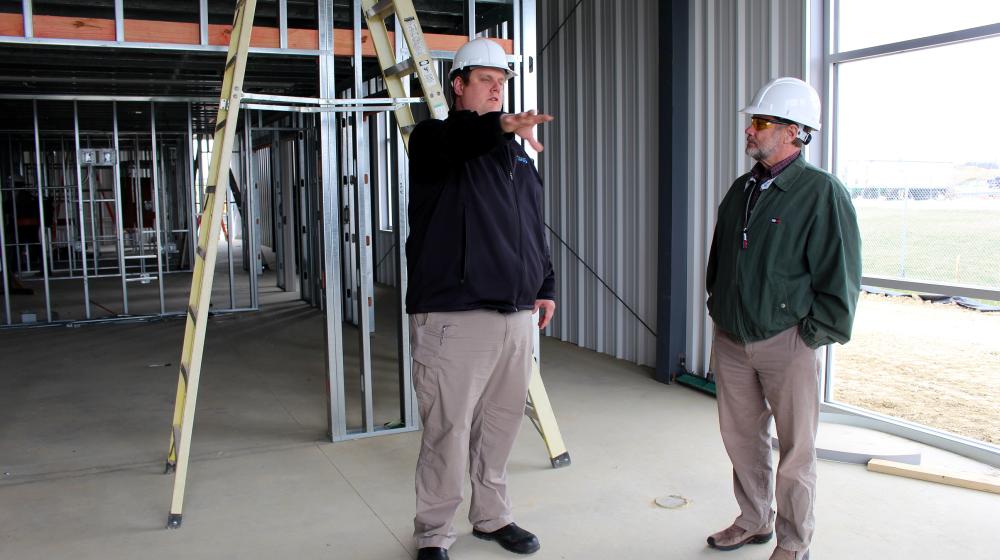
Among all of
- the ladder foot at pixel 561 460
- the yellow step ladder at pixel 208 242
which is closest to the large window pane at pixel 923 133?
the ladder foot at pixel 561 460

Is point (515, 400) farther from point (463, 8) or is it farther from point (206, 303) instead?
point (463, 8)

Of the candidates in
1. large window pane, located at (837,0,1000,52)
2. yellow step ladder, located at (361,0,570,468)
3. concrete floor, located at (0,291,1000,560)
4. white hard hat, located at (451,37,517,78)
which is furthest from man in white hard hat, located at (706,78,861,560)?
large window pane, located at (837,0,1000,52)

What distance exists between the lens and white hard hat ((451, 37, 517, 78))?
2955 millimetres

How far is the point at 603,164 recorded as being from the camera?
7008 mm

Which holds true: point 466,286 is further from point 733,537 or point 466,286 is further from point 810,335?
point 733,537

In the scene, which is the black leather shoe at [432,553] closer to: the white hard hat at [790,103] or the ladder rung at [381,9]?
the white hard hat at [790,103]

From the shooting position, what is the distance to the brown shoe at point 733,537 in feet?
10.5

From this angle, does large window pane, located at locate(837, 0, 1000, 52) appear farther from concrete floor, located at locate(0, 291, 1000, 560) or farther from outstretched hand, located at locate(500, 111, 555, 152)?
outstretched hand, located at locate(500, 111, 555, 152)

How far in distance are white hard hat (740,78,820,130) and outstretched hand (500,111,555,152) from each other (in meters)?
0.94

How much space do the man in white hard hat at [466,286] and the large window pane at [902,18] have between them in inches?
107

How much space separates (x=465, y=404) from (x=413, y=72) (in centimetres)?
177

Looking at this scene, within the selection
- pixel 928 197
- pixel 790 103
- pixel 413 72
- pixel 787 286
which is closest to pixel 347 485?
pixel 413 72

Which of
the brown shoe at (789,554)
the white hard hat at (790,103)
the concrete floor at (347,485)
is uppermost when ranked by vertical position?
the white hard hat at (790,103)

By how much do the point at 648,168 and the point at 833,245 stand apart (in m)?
3.75
